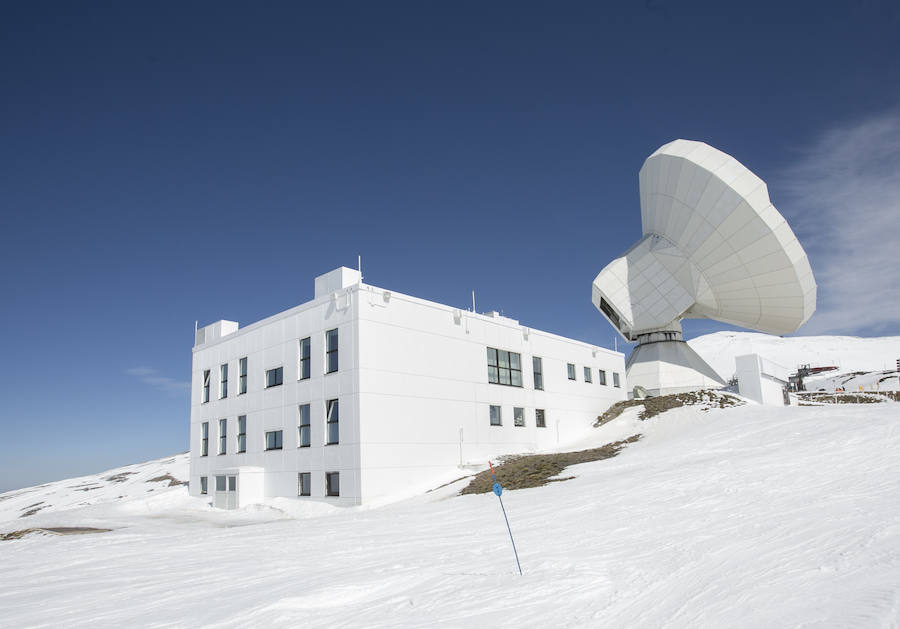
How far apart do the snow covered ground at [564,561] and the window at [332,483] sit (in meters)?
6.45

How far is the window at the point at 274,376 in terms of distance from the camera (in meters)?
28.2

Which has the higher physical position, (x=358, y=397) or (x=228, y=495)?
(x=358, y=397)

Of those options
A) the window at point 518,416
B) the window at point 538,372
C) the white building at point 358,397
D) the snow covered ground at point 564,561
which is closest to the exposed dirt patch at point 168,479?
the white building at point 358,397

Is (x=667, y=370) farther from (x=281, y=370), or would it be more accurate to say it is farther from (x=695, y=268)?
(x=281, y=370)

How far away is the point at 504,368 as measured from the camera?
3189 centimetres

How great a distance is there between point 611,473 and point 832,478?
739cm

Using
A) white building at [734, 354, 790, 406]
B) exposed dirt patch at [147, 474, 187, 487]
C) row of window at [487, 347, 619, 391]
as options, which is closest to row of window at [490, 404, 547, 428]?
row of window at [487, 347, 619, 391]

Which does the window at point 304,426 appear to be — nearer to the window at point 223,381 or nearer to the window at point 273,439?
the window at point 273,439

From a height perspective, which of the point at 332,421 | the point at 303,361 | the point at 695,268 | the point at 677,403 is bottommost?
the point at 332,421

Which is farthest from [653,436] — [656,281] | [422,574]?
[422,574]

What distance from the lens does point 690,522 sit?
1077 cm

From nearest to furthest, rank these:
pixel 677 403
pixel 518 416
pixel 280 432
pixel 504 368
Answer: pixel 280 432 → pixel 504 368 → pixel 518 416 → pixel 677 403

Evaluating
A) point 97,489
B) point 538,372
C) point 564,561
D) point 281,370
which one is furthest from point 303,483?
point 97,489

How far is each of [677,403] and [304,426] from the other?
21435 millimetres
